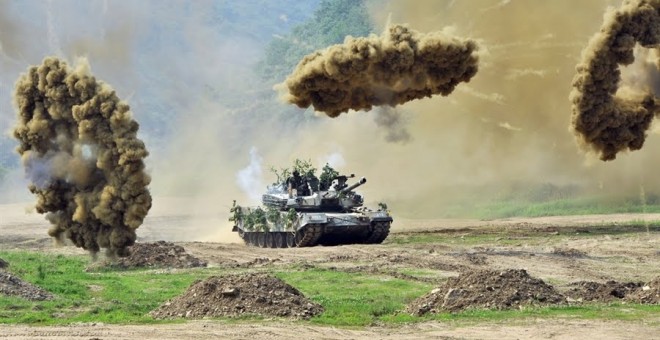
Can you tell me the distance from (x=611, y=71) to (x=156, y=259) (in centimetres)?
1416

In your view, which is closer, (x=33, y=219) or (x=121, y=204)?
(x=121, y=204)

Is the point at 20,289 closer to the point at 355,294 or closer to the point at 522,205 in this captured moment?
the point at 355,294

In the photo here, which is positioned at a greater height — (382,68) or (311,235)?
(382,68)

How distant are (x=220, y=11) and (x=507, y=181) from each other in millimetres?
79980

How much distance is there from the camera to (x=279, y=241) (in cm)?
4556

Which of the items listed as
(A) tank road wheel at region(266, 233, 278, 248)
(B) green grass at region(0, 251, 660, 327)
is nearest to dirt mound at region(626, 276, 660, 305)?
(B) green grass at region(0, 251, 660, 327)

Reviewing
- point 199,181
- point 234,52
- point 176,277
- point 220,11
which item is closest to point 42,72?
point 176,277

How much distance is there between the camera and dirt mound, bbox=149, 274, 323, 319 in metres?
24.3

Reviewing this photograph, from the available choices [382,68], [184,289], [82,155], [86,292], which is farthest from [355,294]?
[382,68]

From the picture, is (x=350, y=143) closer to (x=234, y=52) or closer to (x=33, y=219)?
(x=33, y=219)

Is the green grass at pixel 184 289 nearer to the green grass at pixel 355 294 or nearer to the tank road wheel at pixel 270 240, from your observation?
the green grass at pixel 355 294

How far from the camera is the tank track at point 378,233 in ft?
143

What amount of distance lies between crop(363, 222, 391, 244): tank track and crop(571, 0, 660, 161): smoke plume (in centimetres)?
816

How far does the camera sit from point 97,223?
33.1m
